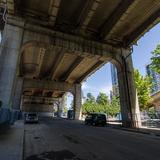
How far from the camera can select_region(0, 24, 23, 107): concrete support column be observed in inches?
614

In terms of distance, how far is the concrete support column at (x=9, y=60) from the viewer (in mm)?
15602

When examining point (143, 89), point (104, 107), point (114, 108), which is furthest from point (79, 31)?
point (104, 107)

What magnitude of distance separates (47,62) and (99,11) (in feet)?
62.7

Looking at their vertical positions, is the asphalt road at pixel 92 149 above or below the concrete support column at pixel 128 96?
below

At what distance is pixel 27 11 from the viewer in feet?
60.7

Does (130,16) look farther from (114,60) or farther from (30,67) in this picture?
(30,67)

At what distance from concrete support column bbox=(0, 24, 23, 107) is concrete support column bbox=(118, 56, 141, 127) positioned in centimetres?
1480

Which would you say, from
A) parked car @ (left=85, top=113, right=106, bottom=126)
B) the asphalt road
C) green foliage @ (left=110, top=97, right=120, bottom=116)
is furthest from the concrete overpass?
green foliage @ (left=110, top=97, right=120, bottom=116)

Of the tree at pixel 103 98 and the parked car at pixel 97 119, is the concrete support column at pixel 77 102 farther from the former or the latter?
the tree at pixel 103 98

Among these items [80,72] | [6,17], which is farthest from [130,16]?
[80,72]

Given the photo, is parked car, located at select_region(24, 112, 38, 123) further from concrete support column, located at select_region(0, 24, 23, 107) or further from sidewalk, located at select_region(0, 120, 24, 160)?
sidewalk, located at select_region(0, 120, 24, 160)

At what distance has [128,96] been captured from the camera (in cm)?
2278

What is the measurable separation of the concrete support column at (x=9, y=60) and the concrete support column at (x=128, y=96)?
48.6ft

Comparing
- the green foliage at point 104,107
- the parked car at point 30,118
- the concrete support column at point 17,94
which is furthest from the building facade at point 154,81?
the concrete support column at point 17,94
